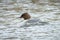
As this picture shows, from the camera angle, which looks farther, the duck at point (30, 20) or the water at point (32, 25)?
the duck at point (30, 20)

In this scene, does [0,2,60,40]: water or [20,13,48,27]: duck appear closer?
[0,2,60,40]: water

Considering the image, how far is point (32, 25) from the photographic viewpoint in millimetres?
3869

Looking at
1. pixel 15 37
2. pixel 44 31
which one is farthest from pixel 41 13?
pixel 15 37

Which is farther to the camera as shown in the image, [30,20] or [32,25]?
[30,20]

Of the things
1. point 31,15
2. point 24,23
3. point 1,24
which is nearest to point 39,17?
point 31,15

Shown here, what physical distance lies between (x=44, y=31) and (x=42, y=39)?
1.15 feet

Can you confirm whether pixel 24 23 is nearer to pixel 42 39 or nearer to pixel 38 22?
pixel 38 22

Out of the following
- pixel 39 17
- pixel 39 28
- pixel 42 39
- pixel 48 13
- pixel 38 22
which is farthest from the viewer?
pixel 48 13

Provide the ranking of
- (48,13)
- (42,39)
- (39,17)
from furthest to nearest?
1. (48,13)
2. (39,17)
3. (42,39)

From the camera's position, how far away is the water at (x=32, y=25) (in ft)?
11.1

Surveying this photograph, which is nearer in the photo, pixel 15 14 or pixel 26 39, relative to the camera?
pixel 26 39

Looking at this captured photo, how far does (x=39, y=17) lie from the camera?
4367 millimetres

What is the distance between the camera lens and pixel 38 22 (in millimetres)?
4020

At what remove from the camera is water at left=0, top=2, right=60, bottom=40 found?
3.37 metres
